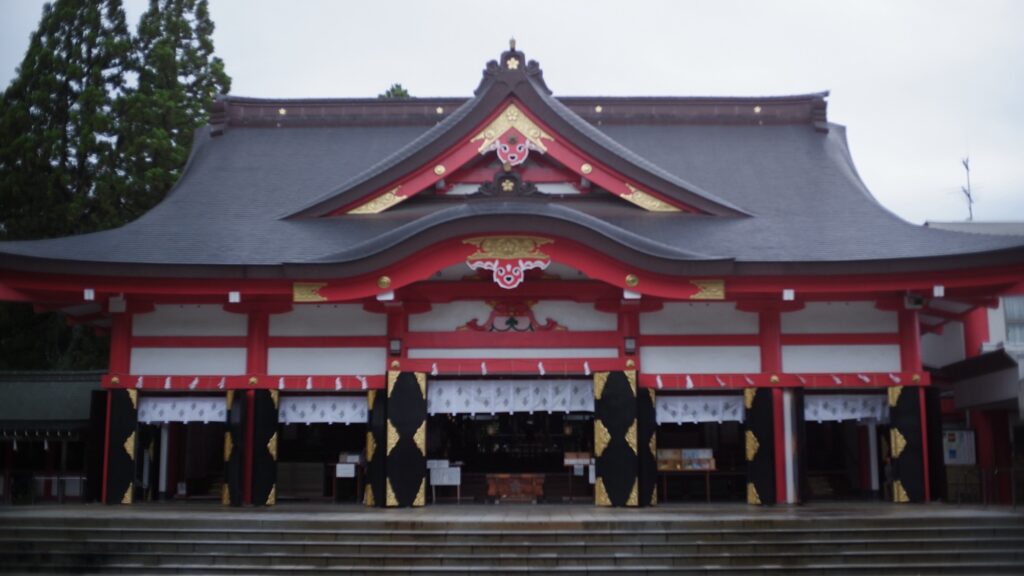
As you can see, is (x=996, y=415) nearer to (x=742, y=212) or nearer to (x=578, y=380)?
(x=742, y=212)

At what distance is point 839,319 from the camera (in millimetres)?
17266

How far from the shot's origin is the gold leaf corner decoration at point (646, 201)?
17.6 m

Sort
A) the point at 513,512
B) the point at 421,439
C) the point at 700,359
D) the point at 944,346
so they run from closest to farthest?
the point at 513,512, the point at 421,439, the point at 700,359, the point at 944,346

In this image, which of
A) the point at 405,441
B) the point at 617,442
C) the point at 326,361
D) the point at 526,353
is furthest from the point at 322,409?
the point at 617,442

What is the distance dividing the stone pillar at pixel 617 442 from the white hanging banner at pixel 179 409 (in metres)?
6.40

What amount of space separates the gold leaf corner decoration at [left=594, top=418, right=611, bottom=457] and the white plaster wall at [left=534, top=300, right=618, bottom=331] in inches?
64.6

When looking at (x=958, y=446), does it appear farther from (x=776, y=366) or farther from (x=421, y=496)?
(x=421, y=496)

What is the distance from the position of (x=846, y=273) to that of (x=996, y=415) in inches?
277

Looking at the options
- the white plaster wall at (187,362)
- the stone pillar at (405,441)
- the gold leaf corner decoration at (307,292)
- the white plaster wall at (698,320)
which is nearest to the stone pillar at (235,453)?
the white plaster wall at (187,362)

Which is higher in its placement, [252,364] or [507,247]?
[507,247]

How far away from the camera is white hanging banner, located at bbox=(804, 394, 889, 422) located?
17094mm

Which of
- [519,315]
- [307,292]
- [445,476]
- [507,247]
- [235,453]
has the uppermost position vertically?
[507,247]

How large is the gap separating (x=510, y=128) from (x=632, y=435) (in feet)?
18.5

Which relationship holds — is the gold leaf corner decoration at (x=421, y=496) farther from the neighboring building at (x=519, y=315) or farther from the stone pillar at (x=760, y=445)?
the stone pillar at (x=760, y=445)
